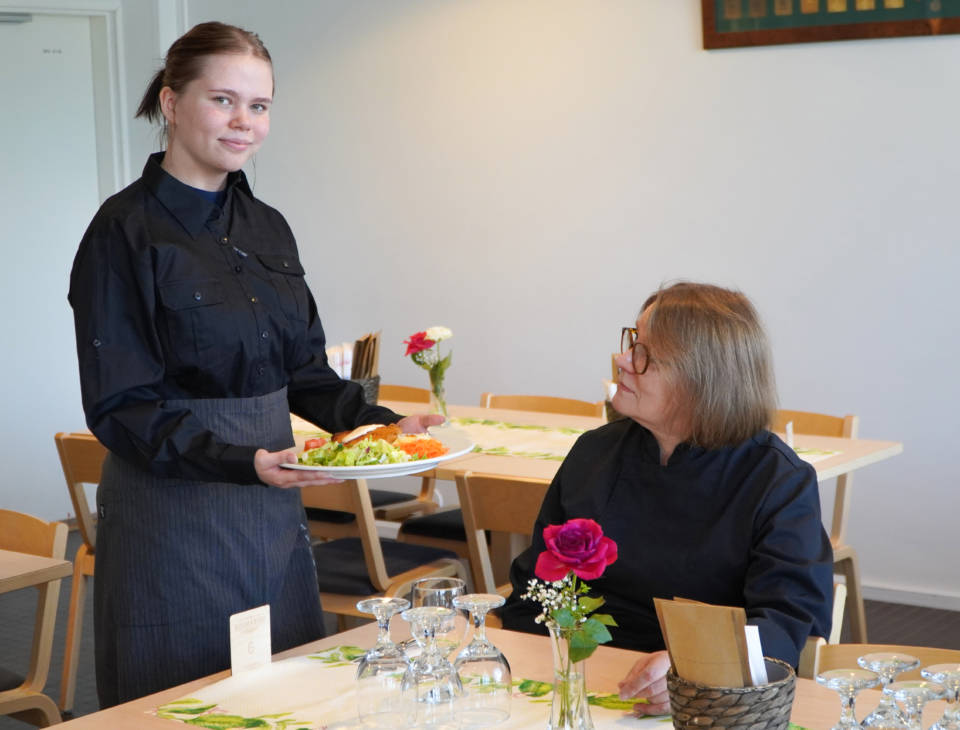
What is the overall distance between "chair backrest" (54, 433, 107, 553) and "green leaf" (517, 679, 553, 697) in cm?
224

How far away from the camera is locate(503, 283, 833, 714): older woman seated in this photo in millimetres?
1883

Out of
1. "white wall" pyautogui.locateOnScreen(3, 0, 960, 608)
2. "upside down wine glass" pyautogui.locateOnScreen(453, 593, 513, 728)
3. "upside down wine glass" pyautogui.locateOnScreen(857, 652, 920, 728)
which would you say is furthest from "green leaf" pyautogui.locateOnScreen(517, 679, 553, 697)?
"white wall" pyautogui.locateOnScreen(3, 0, 960, 608)

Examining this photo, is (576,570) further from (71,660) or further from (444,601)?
(71,660)

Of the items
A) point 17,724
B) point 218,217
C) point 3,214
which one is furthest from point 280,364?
point 3,214

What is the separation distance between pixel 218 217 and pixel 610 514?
0.83 m

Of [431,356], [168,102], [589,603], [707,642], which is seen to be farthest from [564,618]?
[431,356]

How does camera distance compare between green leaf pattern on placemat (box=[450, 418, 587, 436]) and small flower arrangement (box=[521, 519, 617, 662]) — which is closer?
small flower arrangement (box=[521, 519, 617, 662])

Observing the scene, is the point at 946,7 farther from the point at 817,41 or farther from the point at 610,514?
the point at 610,514

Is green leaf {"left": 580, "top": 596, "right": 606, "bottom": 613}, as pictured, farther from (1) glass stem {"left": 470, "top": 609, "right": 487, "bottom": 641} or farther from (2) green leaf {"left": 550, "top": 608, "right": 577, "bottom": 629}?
(1) glass stem {"left": 470, "top": 609, "right": 487, "bottom": 641}

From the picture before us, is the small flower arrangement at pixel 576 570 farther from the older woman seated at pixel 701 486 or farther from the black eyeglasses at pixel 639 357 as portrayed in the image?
the black eyeglasses at pixel 639 357

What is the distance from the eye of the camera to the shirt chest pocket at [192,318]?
80.0 inches

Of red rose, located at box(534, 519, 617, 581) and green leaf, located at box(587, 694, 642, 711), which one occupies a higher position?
red rose, located at box(534, 519, 617, 581)

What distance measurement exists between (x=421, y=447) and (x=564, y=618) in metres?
0.93

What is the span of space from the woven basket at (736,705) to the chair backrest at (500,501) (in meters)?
1.61
